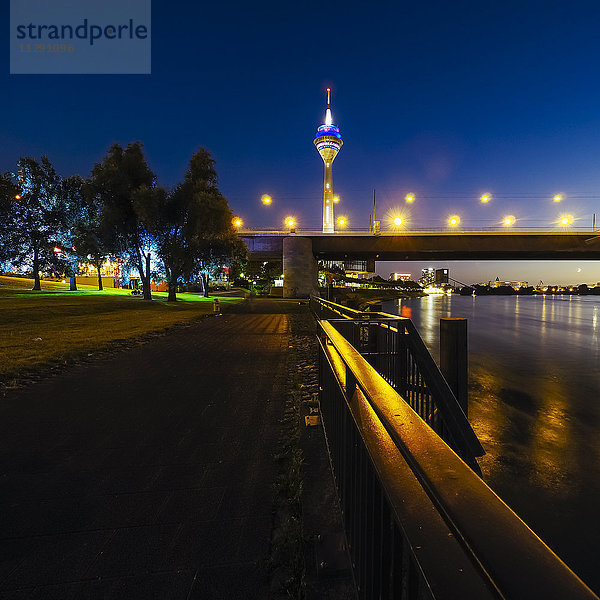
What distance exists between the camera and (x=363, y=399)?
2141mm

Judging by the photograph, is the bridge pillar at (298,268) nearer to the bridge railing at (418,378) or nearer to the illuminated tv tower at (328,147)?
the bridge railing at (418,378)

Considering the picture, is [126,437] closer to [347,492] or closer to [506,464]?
[347,492]

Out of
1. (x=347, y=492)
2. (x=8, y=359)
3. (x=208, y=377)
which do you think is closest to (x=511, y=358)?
(x=208, y=377)

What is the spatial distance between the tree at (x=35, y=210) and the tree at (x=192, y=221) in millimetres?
16169

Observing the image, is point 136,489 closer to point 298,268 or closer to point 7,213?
point 7,213

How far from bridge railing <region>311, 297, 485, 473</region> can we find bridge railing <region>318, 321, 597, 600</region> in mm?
2245

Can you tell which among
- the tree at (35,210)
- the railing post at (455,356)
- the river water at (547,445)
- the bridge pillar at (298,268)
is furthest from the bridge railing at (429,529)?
the bridge pillar at (298,268)

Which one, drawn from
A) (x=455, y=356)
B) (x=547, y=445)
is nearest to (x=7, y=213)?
(x=455, y=356)

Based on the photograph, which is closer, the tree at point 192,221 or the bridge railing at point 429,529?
the bridge railing at point 429,529

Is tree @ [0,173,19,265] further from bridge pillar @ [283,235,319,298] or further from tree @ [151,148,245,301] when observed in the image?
bridge pillar @ [283,235,319,298]

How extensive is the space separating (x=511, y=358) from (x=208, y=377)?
12.3 metres

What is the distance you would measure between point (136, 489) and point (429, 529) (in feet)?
10.7

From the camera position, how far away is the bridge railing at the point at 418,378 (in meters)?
4.44

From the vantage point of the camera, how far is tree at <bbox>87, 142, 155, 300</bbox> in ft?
94.1
